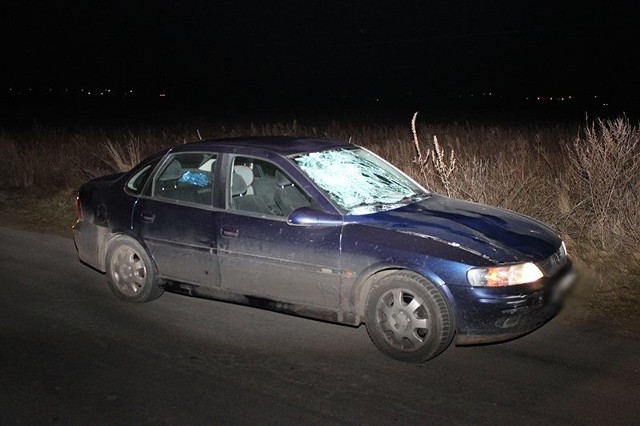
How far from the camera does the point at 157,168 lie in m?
6.39

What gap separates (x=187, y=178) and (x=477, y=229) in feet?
8.71

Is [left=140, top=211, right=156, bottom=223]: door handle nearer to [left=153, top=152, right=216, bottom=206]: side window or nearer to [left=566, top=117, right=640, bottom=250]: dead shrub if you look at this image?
[left=153, top=152, right=216, bottom=206]: side window

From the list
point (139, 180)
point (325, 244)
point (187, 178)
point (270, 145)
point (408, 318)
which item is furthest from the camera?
point (139, 180)

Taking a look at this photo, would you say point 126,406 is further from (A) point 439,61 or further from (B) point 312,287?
(A) point 439,61

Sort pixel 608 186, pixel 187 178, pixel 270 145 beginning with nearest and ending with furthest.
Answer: pixel 270 145
pixel 187 178
pixel 608 186

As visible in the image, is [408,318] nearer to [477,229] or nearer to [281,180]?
[477,229]

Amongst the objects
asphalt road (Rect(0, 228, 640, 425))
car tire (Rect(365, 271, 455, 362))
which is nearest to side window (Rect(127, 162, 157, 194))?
asphalt road (Rect(0, 228, 640, 425))

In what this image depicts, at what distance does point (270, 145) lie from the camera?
6.06 metres

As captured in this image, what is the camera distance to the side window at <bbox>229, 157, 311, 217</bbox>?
5.69 meters

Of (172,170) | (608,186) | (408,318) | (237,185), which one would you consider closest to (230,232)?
(237,185)

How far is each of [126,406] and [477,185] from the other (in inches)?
234

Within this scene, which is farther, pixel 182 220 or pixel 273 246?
pixel 182 220

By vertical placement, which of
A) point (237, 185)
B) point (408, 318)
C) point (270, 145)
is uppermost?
point (270, 145)

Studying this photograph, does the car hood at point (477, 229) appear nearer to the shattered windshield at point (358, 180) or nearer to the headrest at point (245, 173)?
the shattered windshield at point (358, 180)
